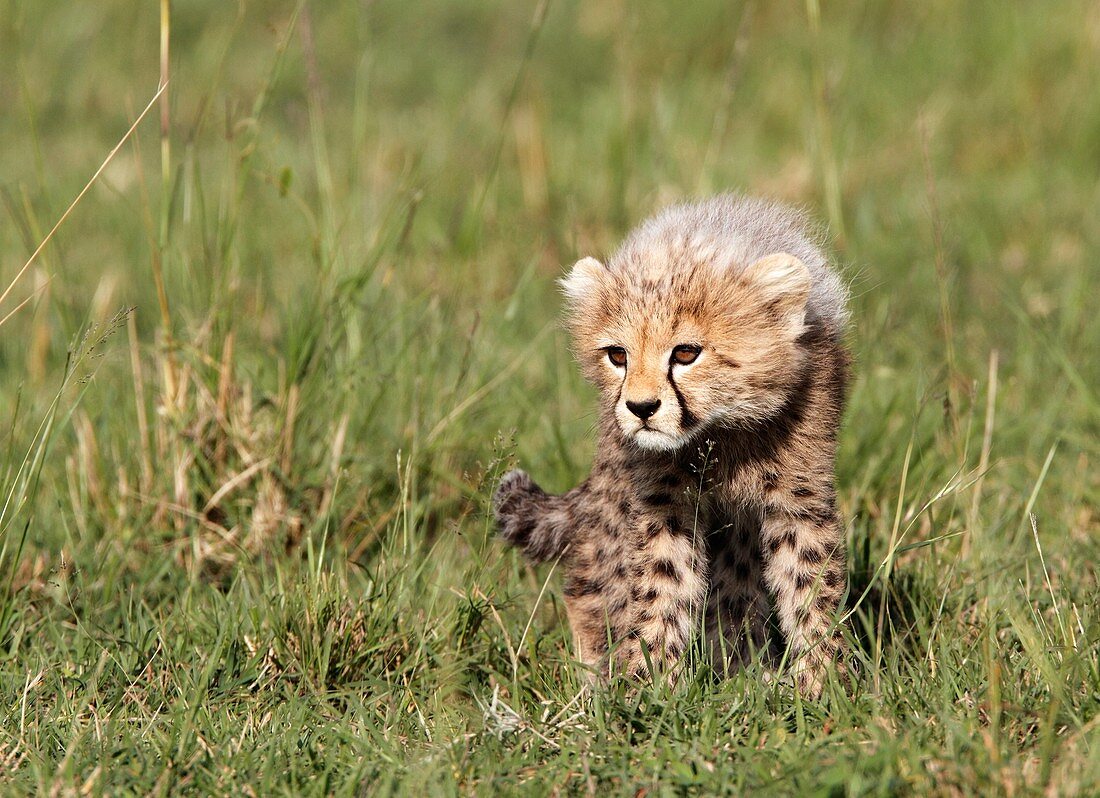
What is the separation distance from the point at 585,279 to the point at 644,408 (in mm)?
519

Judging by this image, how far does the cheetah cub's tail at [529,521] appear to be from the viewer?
351 centimetres

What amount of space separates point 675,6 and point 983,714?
6.85 metres

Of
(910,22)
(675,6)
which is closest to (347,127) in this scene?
(675,6)

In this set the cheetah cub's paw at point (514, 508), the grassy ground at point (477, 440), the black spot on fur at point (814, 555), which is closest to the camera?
the grassy ground at point (477, 440)

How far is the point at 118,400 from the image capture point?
4441 millimetres

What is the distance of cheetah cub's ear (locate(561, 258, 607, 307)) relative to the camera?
3164mm

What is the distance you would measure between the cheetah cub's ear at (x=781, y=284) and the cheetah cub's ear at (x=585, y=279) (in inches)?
15.0

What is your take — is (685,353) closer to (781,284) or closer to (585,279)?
(781,284)

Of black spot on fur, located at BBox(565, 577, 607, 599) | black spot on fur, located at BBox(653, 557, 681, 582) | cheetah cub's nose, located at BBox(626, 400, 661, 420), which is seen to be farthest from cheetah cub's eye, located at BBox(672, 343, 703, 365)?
black spot on fur, located at BBox(565, 577, 607, 599)

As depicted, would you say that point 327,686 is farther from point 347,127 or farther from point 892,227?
point 347,127

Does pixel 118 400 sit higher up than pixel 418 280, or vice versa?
pixel 418 280

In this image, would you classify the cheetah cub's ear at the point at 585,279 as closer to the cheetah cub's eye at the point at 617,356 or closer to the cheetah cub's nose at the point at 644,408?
the cheetah cub's eye at the point at 617,356

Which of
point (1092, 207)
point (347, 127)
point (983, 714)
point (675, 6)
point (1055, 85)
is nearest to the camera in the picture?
point (983, 714)

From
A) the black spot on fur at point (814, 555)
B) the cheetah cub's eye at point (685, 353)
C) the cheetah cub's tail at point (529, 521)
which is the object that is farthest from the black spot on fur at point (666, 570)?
the cheetah cub's eye at point (685, 353)
